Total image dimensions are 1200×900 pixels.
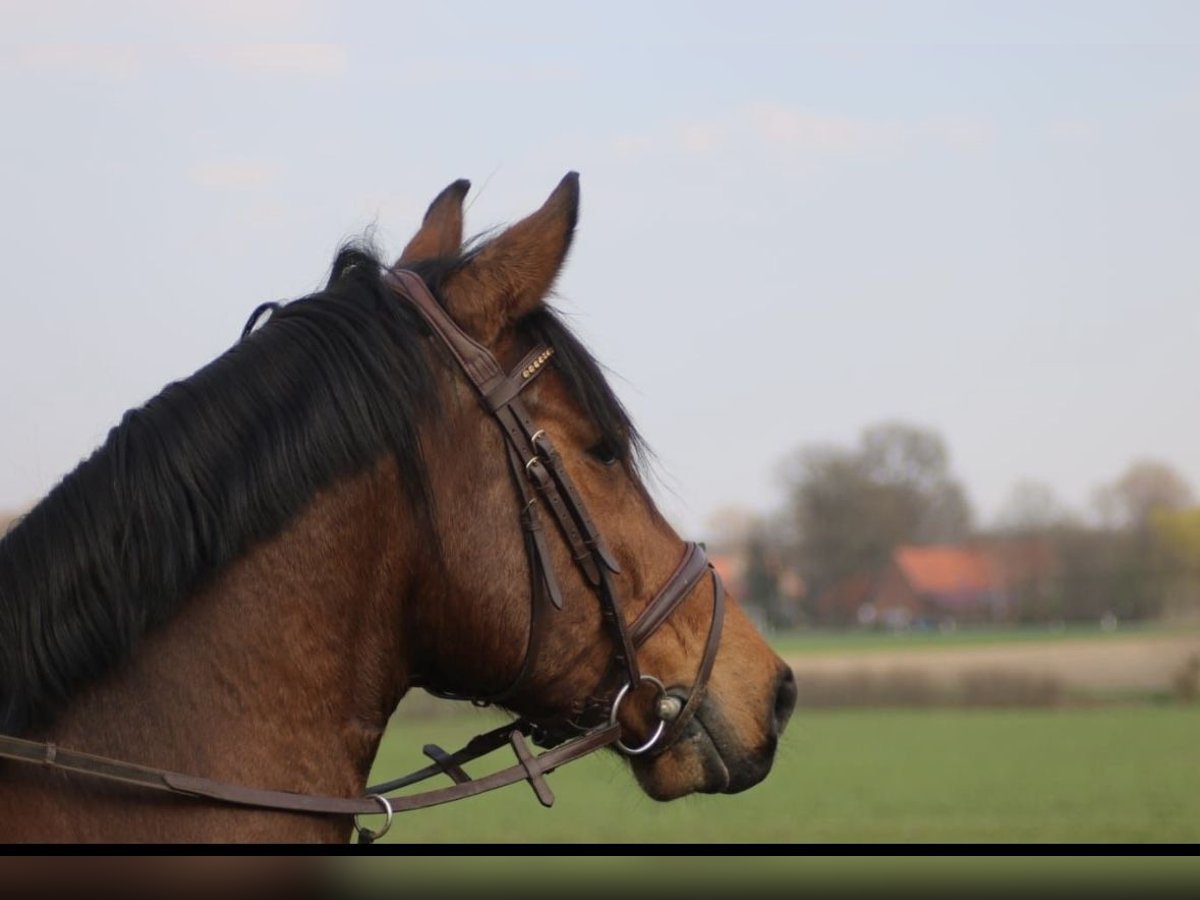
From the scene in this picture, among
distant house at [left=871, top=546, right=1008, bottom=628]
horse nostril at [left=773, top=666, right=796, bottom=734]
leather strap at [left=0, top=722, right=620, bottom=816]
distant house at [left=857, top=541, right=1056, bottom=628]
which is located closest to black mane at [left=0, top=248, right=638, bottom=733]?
leather strap at [left=0, top=722, right=620, bottom=816]

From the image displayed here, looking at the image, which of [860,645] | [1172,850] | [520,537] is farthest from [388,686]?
[860,645]

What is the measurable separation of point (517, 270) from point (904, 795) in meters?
25.8

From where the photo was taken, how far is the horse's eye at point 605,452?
11.3 ft

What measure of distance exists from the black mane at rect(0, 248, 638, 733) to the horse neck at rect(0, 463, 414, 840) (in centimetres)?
5

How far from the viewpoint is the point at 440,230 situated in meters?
3.82

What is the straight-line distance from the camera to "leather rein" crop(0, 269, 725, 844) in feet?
10.7

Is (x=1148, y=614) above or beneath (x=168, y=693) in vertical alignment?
beneath

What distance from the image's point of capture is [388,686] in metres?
3.23

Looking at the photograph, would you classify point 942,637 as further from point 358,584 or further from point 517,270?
point 358,584

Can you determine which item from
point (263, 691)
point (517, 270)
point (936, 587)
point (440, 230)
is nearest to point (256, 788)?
point (263, 691)

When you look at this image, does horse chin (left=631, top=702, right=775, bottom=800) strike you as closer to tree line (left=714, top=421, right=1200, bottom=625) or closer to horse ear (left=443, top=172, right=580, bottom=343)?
horse ear (left=443, top=172, right=580, bottom=343)

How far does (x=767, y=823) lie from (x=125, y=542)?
21.5 metres

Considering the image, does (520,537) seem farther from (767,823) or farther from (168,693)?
(767,823)

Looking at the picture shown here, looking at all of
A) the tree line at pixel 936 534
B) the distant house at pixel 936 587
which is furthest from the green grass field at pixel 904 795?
the distant house at pixel 936 587
